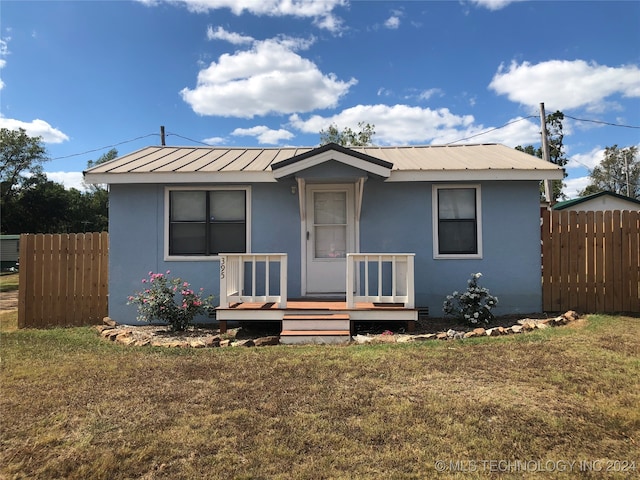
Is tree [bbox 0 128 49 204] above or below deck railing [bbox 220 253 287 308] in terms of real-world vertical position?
above

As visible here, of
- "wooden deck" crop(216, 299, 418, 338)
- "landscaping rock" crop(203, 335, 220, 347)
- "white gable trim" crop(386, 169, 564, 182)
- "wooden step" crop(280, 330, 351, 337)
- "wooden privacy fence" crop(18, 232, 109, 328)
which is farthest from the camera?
"wooden privacy fence" crop(18, 232, 109, 328)

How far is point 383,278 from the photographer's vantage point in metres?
7.57

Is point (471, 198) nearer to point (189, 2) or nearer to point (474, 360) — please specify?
point (474, 360)

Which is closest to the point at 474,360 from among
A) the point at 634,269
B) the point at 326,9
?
the point at 634,269

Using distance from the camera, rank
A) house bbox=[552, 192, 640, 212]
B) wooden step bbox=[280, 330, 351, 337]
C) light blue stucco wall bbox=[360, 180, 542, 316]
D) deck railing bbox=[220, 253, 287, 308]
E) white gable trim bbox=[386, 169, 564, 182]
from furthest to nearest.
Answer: house bbox=[552, 192, 640, 212], light blue stucco wall bbox=[360, 180, 542, 316], white gable trim bbox=[386, 169, 564, 182], deck railing bbox=[220, 253, 287, 308], wooden step bbox=[280, 330, 351, 337]

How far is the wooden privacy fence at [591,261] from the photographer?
296 inches

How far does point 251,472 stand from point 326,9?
1052 cm

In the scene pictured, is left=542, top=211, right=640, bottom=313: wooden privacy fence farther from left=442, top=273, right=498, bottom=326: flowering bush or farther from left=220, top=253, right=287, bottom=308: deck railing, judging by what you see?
left=220, top=253, right=287, bottom=308: deck railing

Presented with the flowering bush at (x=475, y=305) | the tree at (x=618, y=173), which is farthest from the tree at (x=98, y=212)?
the tree at (x=618, y=173)

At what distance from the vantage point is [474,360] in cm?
473

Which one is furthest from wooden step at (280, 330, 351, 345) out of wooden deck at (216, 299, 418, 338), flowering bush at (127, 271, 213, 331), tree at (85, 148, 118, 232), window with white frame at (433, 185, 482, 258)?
tree at (85, 148, 118, 232)

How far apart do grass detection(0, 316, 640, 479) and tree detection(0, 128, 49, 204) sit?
32.4 metres

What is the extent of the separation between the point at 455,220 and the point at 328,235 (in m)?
2.39

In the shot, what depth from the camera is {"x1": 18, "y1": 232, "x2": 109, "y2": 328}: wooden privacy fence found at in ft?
25.1
